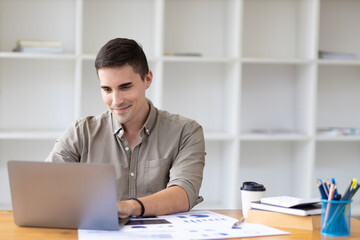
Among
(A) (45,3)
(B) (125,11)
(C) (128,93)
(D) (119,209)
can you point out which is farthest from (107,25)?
(D) (119,209)

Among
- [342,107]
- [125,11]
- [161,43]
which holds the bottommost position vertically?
[342,107]

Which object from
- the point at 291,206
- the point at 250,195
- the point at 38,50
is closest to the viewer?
the point at 291,206

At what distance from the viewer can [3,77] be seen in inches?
139

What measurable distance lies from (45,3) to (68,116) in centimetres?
80

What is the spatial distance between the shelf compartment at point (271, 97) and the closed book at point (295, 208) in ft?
6.90

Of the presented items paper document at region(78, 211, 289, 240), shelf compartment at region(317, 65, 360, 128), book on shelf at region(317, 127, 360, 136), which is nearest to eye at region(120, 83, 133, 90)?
paper document at region(78, 211, 289, 240)

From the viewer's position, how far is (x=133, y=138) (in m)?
2.23

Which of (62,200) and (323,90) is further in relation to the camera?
(323,90)

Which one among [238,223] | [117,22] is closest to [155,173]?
[238,223]

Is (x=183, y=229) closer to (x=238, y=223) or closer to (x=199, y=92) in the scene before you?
(x=238, y=223)

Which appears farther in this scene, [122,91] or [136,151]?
[136,151]

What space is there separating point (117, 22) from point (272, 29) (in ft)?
3.75

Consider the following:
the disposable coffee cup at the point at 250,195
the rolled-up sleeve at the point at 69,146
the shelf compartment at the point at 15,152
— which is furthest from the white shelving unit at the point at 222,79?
the disposable coffee cup at the point at 250,195

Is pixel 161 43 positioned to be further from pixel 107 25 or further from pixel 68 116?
pixel 68 116
